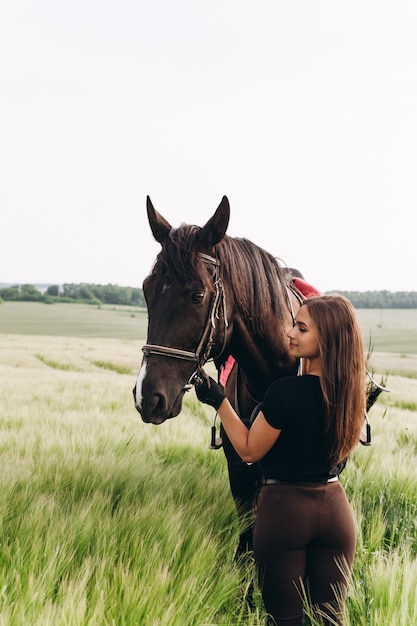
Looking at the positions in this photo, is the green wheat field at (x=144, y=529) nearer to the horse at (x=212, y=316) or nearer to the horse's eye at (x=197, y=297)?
the horse at (x=212, y=316)

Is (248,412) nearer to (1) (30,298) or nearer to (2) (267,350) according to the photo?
(2) (267,350)

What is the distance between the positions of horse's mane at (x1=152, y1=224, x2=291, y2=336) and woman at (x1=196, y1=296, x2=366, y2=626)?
503 millimetres

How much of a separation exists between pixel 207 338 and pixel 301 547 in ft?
3.53

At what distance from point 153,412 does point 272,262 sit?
1.17 meters

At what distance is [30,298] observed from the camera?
65500mm

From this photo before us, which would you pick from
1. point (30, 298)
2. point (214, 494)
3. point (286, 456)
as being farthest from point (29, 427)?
point (30, 298)

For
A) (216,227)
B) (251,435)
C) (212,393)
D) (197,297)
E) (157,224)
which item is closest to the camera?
(251,435)

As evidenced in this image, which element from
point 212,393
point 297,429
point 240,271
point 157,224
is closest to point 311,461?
point 297,429

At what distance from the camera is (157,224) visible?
2818 millimetres

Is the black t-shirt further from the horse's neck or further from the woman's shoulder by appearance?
the horse's neck

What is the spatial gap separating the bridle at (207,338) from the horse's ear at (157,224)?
0.97ft

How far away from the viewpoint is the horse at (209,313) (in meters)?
2.52

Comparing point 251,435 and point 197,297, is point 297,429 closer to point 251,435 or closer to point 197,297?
point 251,435

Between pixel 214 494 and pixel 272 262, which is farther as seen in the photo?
pixel 214 494
